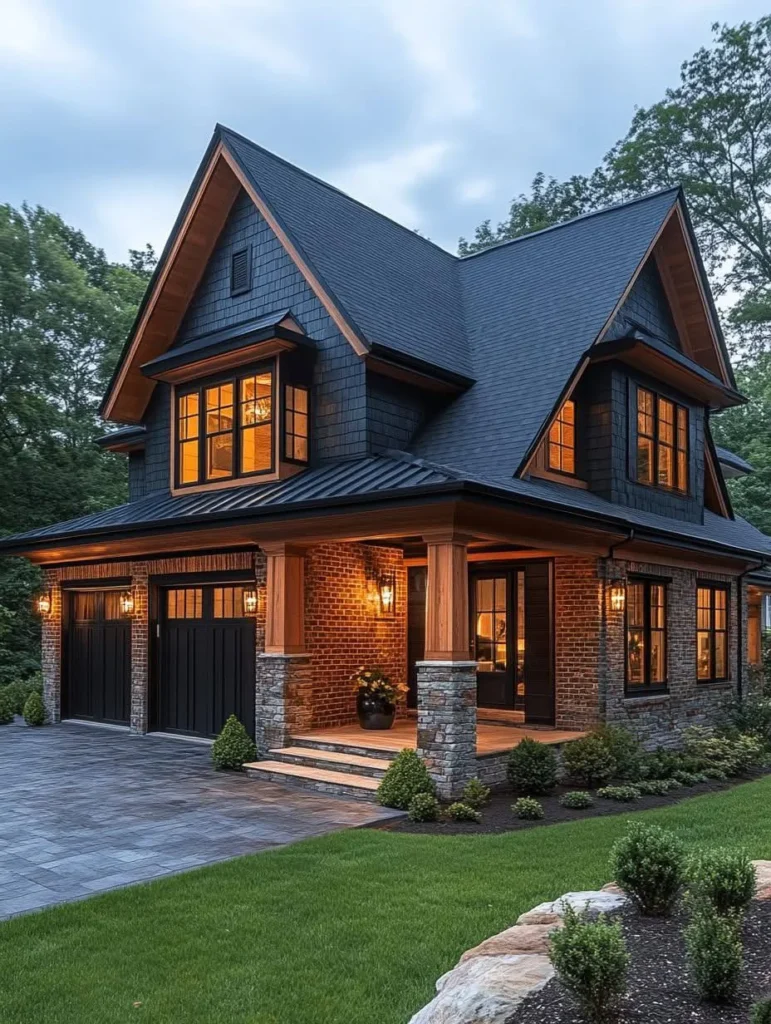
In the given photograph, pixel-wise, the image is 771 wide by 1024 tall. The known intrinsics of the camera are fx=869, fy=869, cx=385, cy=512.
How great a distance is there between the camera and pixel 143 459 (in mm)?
17125

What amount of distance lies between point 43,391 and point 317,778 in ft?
60.2

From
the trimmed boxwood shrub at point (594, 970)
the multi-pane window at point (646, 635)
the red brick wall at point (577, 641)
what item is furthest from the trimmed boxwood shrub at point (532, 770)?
the trimmed boxwood shrub at point (594, 970)

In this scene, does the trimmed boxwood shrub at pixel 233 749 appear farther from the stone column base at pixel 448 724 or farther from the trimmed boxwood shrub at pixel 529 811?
the trimmed boxwood shrub at pixel 529 811

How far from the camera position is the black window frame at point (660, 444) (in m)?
13.8

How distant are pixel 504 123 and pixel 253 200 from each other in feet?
104

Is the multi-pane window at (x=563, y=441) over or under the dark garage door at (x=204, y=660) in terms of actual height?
over

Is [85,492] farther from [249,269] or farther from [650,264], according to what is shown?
[650,264]

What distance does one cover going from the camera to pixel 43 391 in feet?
80.7

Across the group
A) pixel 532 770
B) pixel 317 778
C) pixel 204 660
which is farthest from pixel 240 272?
pixel 532 770

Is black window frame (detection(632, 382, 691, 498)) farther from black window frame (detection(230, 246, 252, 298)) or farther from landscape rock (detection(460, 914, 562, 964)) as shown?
landscape rock (detection(460, 914, 562, 964))

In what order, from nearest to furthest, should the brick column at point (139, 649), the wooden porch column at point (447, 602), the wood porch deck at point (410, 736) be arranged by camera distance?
1. the wooden porch column at point (447, 602)
2. the wood porch deck at point (410, 736)
3. the brick column at point (139, 649)

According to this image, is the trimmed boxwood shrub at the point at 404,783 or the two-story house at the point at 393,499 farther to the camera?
the two-story house at the point at 393,499

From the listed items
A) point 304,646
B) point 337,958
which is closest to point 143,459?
point 304,646

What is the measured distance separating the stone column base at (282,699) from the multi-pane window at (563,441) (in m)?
4.54
